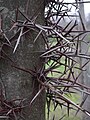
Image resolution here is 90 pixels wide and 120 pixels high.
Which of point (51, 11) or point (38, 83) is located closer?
point (38, 83)

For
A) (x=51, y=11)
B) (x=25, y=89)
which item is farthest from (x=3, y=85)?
(x=51, y=11)

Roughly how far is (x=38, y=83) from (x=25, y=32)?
0.25ft

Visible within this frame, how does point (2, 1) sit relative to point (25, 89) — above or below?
above

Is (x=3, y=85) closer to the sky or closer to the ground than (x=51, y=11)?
closer to the ground

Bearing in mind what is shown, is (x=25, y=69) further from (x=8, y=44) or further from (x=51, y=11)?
(x=51, y=11)

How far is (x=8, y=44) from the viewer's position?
37cm

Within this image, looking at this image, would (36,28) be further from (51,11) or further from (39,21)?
(51,11)

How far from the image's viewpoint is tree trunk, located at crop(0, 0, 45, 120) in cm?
38

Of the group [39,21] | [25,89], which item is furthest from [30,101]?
[39,21]

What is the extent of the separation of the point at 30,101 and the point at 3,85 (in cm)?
5

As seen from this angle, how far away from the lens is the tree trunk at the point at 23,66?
1.25 feet

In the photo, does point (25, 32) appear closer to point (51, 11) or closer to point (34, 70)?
point (34, 70)

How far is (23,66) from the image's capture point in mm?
392

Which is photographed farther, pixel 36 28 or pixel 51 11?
pixel 51 11
